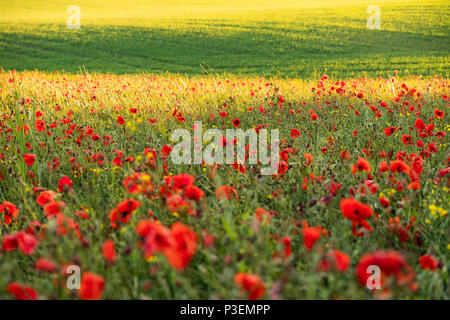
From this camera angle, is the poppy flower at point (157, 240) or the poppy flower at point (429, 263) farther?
the poppy flower at point (429, 263)

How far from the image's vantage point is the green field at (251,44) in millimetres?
17766

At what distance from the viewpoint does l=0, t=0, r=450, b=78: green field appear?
17.8 metres

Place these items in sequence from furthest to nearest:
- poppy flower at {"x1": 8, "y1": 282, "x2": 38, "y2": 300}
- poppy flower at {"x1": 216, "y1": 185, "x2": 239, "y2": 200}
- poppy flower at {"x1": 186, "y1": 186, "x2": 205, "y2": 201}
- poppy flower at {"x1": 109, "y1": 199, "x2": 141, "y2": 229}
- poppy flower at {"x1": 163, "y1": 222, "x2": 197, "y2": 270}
A: 1. poppy flower at {"x1": 216, "y1": 185, "x2": 239, "y2": 200}
2. poppy flower at {"x1": 186, "y1": 186, "x2": 205, "y2": 201}
3. poppy flower at {"x1": 109, "y1": 199, "x2": 141, "y2": 229}
4. poppy flower at {"x1": 8, "y1": 282, "x2": 38, "y2": 300}
5. poppy flower at {"x1": 163, "y1": 222, "x2": 197, "y2": 270}

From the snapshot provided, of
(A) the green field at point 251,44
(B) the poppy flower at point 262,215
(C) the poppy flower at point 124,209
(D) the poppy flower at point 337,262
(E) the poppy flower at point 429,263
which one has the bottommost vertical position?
(E) the poppy flower at point 429,263

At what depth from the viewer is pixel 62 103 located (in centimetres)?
499

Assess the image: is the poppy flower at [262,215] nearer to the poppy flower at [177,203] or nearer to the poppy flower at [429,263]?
the poppy flower at [177,203]

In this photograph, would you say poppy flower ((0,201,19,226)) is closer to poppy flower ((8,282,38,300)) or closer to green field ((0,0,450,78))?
poppy flower ((8,282,38,300))

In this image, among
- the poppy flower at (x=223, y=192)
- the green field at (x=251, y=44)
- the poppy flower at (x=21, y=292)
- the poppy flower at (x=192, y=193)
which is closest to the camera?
the poppy flower at (x=21, y=292)

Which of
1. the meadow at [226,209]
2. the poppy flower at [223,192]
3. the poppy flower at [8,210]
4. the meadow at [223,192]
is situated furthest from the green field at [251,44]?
the poppy flower at [223,192]

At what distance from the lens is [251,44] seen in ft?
75.8

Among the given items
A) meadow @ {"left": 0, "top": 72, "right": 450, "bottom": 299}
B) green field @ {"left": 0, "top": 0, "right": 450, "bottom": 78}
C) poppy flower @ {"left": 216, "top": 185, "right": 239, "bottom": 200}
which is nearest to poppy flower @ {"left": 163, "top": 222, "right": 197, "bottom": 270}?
meadow @ {"left": 0, "top": 72, "right": 450, "bottom": 299}
